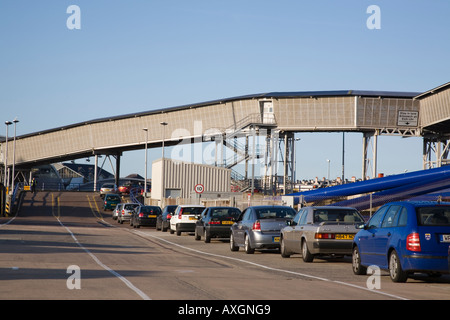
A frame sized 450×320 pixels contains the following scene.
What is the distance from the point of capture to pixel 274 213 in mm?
23406

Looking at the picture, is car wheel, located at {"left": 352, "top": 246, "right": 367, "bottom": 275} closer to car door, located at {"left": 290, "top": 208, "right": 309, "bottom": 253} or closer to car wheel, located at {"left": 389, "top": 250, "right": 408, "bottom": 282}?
car wheel, located at {"left": 389, "top": 250, "right": 408, "bottom": 282}

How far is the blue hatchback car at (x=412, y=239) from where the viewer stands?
520 inches

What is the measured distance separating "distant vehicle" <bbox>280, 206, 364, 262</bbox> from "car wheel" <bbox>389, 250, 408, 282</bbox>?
3.96m

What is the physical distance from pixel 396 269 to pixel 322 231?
4974mm

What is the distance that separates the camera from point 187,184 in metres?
64.9

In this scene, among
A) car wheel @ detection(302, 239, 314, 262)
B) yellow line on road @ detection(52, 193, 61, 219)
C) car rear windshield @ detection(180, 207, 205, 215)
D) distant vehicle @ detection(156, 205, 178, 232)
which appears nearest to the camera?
car wheel @ detection(302, 239, 314, 262)

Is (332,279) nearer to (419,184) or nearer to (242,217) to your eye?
(242,217)

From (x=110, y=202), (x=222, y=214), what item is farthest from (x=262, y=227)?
(x=110, y=202)

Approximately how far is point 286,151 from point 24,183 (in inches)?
1680

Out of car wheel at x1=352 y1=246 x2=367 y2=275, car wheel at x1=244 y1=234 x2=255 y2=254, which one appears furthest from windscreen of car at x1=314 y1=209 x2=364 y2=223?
car wheel at x1=244 y1=234 x2=255 y2=254

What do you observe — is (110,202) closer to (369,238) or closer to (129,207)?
(129,207)

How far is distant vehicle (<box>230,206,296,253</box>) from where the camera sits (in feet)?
74.1

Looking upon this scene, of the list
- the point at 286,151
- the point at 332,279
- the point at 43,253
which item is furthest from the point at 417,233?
the point at 286,151
